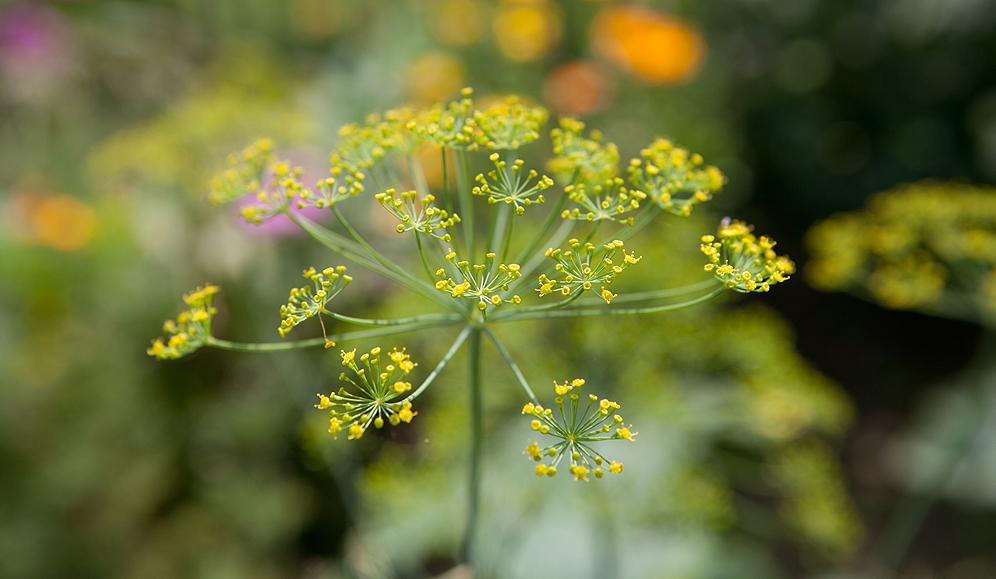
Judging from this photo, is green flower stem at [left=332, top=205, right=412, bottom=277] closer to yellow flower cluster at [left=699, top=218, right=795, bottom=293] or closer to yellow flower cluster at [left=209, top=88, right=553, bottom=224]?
yellow flower cluster at [left=209, top=88, right=553, bottom=224]

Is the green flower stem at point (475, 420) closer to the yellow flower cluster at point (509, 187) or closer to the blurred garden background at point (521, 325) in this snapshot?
the yellow flower cluster at point (509, 187)

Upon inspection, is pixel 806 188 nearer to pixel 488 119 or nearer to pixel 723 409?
pixel 723 409

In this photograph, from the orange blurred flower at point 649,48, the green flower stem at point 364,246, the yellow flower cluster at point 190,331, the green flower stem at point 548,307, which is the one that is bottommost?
the yellow flower cluster at point 190,331

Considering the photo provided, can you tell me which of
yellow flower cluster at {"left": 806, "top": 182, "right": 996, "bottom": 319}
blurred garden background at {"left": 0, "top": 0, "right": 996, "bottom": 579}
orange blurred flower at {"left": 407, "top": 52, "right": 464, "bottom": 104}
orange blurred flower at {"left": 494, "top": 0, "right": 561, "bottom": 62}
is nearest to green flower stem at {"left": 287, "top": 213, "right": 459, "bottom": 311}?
blurred garden background at {"left": 0, "top": 0, "right": 996, "bottom": 579}

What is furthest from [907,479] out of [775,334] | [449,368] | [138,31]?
→ [138,31]

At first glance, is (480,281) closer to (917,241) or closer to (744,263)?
(744,263)

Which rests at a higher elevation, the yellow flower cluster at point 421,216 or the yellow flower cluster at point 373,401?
the yellow flower cluster at point 421,216

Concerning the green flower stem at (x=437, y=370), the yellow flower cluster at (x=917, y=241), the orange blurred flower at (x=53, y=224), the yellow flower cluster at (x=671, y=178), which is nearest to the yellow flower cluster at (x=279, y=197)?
the green flower stem at (x=437, y=370)
